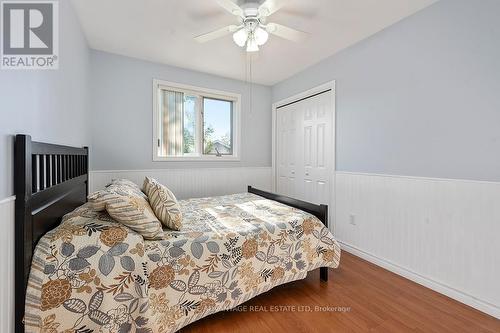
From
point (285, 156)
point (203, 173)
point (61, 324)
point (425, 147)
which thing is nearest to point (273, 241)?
point (61, 324)

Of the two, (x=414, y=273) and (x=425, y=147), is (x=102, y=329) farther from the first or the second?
(x=425, y=147)

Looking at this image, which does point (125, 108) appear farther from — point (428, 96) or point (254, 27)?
point (428, 96)

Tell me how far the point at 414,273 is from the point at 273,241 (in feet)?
4.83

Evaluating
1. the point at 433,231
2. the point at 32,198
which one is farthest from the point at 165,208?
the point at 433,231

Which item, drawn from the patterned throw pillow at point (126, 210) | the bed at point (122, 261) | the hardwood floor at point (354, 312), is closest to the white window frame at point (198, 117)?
the bed at point (122, 261)

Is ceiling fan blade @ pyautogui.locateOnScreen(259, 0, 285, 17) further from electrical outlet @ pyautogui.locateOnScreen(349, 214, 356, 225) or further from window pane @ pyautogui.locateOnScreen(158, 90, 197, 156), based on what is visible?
electrical outlet @ pyautogui.locateOnScreen(349, 214, 356, 225)

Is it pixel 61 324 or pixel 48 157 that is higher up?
pixel 48 157

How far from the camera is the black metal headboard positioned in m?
1.02

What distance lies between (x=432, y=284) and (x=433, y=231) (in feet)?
1.52

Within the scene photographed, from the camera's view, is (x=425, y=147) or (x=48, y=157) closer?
(x=48, y=157)

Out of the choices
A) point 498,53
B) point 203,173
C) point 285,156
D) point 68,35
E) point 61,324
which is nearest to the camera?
point 61,324

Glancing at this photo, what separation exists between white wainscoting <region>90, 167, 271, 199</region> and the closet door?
45cm

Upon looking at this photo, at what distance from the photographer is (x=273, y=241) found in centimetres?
176

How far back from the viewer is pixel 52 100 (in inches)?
59.3
